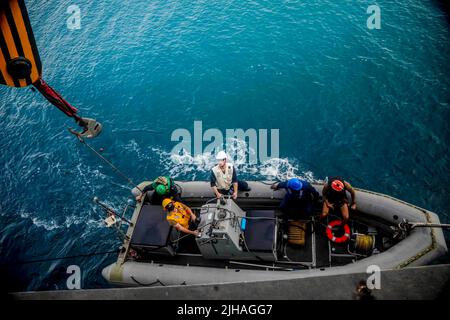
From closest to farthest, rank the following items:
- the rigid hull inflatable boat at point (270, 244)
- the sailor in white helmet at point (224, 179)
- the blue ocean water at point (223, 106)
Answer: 1. the rigid hull inflatable boat at point (270, 244)
2. the sailor in white helmet at point (224, 179)
3. the blue ocean water at point (223, 106)

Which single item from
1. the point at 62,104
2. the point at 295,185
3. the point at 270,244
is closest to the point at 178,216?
the point at 270,244

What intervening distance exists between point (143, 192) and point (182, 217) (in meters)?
2.02

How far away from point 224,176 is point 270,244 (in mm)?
2073

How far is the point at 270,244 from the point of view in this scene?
698 centimetres

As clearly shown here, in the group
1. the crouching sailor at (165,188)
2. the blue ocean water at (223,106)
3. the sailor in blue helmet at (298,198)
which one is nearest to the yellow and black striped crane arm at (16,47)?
the crouching sailor at (165,188)

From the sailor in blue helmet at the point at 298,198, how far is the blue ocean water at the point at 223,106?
17.7 feet

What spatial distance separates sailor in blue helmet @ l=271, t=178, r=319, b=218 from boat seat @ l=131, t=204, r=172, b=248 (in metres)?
2.82

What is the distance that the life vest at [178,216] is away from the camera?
7.12 metres

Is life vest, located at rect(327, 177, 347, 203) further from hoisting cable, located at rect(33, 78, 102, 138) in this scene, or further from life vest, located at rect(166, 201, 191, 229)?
hoisting cable, located at rect(33, 78, 102, 138)

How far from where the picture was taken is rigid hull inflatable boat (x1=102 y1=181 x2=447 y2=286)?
6.78 meters

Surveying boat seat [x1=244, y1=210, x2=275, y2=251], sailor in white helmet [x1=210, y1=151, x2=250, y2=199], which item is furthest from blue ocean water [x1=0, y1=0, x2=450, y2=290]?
boat seat [x1=244, y1=210, x2=275, y2=251]

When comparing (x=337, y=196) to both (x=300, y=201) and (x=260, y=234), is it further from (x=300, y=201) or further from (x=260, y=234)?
(x=260, y=234)

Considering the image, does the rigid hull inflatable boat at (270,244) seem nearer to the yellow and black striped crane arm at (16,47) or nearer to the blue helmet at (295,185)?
the blue helmet at (295,185)
